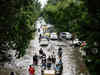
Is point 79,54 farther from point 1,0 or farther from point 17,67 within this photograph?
point 1,0

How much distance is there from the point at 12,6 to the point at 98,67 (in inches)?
200

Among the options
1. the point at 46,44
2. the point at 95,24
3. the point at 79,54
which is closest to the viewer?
the point at 95,24

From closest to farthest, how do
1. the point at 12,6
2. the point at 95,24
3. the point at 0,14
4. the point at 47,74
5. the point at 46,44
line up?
the point at 95,24, the point at 0,14, the point at 12,6, the point at 47,74, the point at 46,44

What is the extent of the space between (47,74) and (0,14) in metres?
9.98

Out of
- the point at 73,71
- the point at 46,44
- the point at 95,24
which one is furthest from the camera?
the point at 46,44

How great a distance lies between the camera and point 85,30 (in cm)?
985

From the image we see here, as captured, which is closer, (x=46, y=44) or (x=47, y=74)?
(x=47, y=74)

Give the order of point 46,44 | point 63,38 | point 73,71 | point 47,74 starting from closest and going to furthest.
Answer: point 47,74, point 73,71, point 46,44, point 63,38

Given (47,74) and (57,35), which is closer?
(47,74)

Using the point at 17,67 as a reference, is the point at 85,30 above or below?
above

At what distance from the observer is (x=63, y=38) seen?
43562 mm

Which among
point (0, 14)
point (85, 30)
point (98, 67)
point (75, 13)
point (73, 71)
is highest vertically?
point (75, 13)

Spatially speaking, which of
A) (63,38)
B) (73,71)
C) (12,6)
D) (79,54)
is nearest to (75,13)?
(63,38)

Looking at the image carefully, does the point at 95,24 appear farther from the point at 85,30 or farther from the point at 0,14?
the point at 0,14
